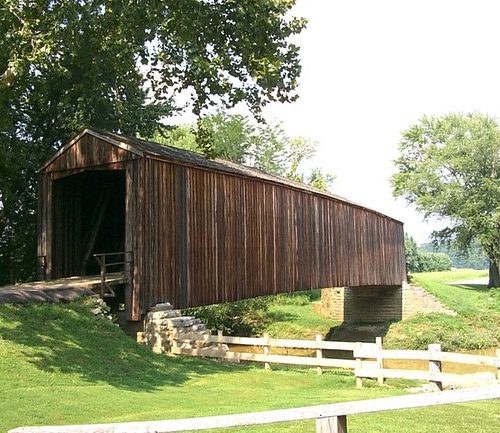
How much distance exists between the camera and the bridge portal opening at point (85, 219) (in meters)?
17.3

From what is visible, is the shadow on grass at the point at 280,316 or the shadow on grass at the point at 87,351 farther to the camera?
the shadow on grass at the point at 280,316

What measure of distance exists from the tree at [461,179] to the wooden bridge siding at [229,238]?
16.3m

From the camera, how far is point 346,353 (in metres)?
23.9

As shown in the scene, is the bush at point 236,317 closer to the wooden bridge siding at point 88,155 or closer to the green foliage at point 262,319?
the green foliage at point 262,319

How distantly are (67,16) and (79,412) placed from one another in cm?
982

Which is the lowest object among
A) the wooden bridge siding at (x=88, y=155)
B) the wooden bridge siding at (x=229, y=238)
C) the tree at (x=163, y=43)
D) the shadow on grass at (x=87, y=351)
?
the shadow on grass at (x=87, y=351)

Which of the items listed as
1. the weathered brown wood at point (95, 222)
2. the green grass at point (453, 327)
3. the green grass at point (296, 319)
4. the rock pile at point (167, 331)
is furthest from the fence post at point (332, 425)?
the green grass at point (296, 319)

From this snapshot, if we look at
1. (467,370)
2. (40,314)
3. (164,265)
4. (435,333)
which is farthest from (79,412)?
(435,333)

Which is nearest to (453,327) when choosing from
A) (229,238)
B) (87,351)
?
(229,238)

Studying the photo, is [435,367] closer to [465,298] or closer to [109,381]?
[109,381]

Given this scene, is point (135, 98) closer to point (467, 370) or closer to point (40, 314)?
point (40, 314)

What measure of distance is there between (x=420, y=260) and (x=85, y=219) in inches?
2616

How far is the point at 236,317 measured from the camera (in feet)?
101

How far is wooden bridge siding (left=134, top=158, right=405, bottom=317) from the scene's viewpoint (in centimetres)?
1477
